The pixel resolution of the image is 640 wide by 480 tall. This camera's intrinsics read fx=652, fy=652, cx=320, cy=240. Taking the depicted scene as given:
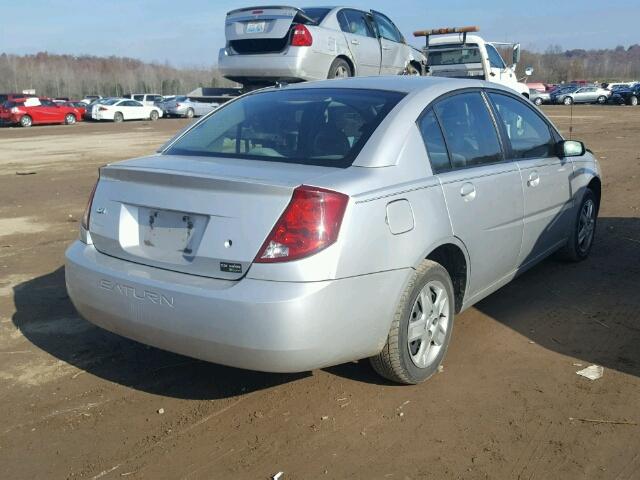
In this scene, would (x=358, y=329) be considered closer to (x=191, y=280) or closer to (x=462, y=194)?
(x=191, y=280)

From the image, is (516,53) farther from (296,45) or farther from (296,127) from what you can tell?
(296,127)

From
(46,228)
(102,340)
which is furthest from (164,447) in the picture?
(46,228)

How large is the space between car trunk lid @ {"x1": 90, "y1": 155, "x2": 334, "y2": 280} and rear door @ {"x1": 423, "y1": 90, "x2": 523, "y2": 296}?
951 mm

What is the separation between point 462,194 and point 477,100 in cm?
94

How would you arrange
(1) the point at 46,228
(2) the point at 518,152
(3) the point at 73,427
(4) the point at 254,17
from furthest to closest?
1. (4) the point at 254,17
2. (1) the point at 46,228
3. (2) the point at 518,152
4. (3) the point at 73,427

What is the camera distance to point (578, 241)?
19.1 feet

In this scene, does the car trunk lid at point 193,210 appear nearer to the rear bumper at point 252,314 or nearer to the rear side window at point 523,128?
the rear bumper at point 252,314

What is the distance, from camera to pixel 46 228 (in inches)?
305

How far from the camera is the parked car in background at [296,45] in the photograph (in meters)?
10.3

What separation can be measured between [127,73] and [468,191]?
378 feet

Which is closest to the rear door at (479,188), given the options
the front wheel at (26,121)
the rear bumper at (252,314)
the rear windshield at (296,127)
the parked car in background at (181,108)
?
the rear windshield at (296,127)

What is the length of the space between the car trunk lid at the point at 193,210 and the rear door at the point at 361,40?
845 centimetres

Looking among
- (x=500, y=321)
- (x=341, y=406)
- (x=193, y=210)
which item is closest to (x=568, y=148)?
(x=500, y=321)

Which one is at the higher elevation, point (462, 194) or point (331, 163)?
point (331, 163)
